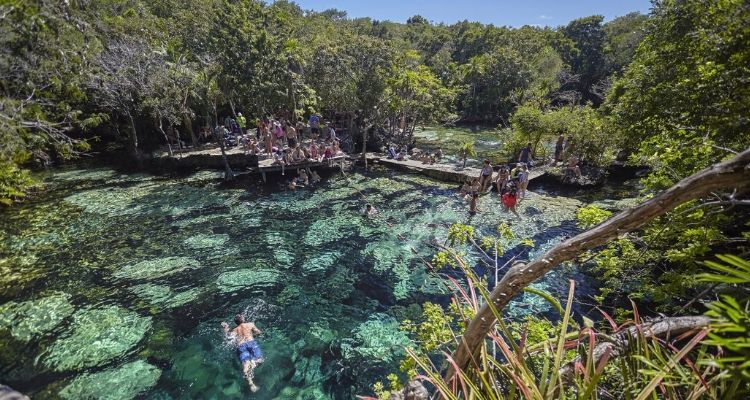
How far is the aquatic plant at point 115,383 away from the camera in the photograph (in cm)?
632

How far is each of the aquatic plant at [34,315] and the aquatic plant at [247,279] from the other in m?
3.31

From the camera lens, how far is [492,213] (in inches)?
550

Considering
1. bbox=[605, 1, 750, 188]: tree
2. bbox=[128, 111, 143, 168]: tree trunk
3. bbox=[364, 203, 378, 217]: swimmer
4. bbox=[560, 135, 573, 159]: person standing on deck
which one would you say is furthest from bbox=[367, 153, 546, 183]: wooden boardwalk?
bbox=[128, 111, 143, 168]: tree trunk

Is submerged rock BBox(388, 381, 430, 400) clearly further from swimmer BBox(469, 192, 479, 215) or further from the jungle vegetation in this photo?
swimmer BBox(469, 192, 479, 215)

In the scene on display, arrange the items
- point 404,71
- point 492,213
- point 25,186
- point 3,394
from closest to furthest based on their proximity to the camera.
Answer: point 3,394, point 492,213, point 25,186, point 404,71

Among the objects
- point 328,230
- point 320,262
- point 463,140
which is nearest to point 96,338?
point 320,262

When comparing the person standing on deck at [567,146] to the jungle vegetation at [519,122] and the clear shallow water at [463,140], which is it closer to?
the jungle vegetation at [519,122]

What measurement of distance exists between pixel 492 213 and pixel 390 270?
18.3 ft

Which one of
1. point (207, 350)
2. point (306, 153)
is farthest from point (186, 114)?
point (207, 350)

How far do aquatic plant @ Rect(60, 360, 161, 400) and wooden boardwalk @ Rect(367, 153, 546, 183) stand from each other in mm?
14922

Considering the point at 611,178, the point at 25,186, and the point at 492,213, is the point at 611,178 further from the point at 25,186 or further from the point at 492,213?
the point at 25,186

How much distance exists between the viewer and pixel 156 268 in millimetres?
10422

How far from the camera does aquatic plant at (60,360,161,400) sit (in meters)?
6.32

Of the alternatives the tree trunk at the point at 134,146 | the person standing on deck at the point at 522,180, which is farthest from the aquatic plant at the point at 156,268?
the tree trunk at the point at 134,146
